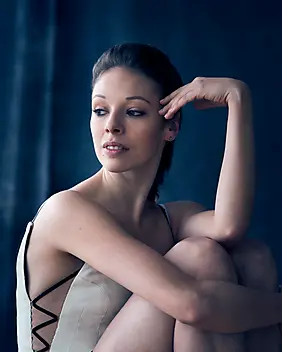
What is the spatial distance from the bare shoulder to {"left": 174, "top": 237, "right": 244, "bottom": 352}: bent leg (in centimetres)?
29

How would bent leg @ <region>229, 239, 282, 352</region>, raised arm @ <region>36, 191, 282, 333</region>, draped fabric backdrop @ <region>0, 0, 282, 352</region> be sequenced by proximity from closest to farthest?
raised arm @ <region>36, 191, 282, 333</region> → bent leg @ <region>229, 239, 282, 352</region> → draped fabric backdrop @ <region>0, 0, 282, 352</region>

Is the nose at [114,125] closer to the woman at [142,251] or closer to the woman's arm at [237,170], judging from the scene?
the woman at [142,251]

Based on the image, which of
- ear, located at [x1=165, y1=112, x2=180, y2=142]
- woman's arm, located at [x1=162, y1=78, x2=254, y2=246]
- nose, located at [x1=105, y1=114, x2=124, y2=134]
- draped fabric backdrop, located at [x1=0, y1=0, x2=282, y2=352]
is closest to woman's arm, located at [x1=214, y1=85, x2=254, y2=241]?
woman's arm, located at [x1=162, y1=78, x2=254, y2=246]

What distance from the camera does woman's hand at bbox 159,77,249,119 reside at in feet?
3.90

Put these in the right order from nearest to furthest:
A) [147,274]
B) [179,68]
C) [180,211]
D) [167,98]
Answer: [147,274], [167,98], [180,211], [179,68]

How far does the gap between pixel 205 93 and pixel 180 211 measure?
314 mm

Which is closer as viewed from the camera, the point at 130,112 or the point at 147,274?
the point at 147,274

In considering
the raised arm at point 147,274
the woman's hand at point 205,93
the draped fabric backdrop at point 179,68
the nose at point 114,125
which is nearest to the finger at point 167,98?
the woman's hand at point 205,93

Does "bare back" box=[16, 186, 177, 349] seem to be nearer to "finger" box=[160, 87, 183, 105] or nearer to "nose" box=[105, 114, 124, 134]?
"nose" box=[105, 114, 124, 134]

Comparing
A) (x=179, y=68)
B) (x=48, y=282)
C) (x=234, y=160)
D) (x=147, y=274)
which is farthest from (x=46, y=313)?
(x=179, y=68)

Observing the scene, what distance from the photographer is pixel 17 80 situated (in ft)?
5.22

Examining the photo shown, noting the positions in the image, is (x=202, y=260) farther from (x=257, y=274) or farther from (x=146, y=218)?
(x=146, y=218)

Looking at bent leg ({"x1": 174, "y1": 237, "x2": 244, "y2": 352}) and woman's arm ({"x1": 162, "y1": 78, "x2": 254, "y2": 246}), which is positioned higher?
woman's arm ({"x1": 162, "y1": 78, "x2": 254, "y2": 246})

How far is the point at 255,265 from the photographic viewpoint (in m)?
1.16
